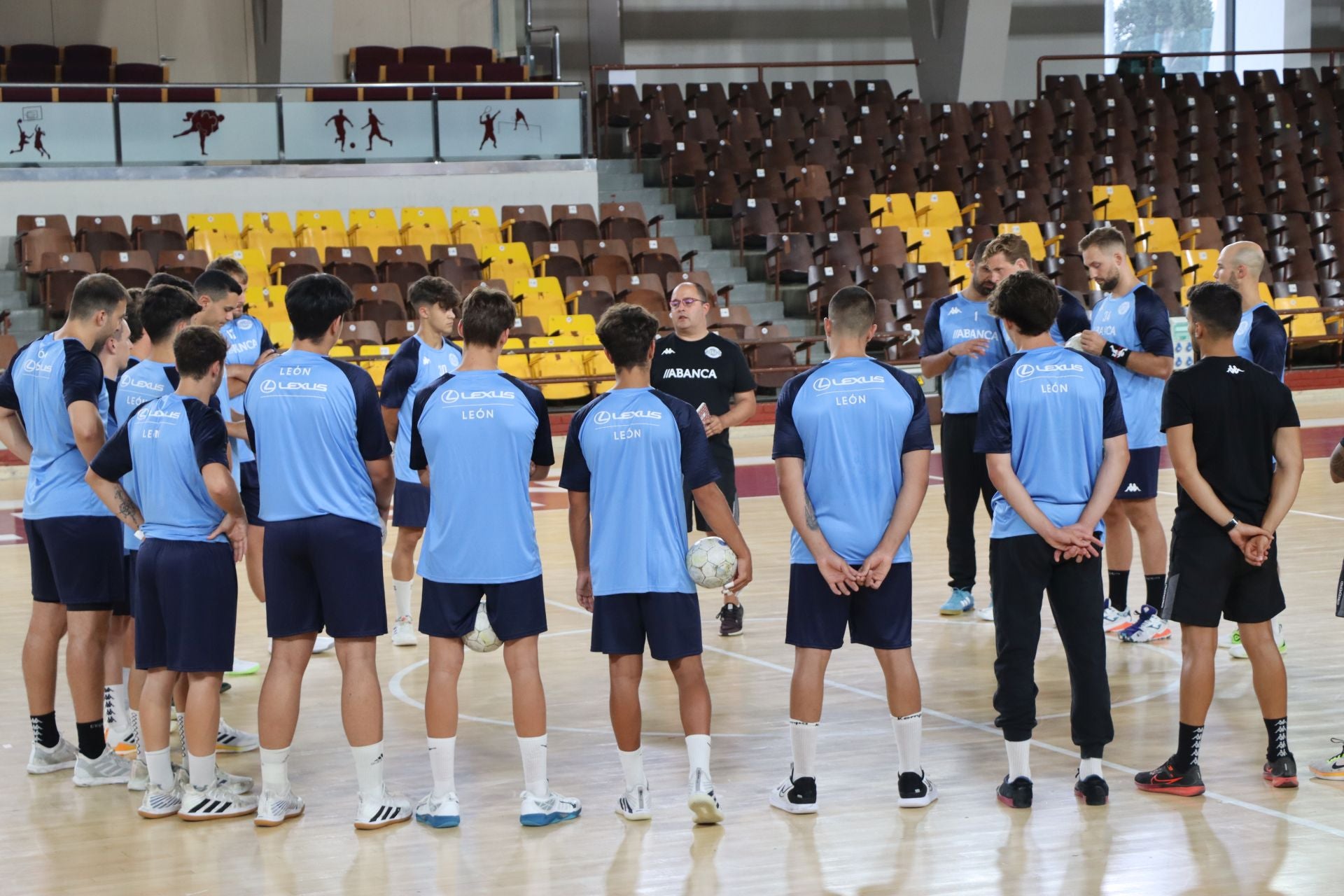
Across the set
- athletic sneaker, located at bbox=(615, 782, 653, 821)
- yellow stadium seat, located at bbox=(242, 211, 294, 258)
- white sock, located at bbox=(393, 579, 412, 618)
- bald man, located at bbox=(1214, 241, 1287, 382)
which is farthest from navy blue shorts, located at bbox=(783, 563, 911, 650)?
yellow stadium seat, located at bbox=(242, 211, 294, 258)

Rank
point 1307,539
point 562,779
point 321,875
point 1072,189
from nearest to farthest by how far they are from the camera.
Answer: point 321,875
point 562,779
point 1307,539
point 1072,189

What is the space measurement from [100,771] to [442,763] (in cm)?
147

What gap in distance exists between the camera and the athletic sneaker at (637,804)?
5.07m

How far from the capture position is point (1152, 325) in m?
7.11

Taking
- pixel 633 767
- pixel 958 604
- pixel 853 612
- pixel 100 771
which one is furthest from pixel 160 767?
pixel 958 604

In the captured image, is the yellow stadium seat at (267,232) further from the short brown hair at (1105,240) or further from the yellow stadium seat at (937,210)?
the short brown hair at (1105,240)

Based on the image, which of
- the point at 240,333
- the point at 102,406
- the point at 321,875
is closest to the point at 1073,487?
the point at 321,875

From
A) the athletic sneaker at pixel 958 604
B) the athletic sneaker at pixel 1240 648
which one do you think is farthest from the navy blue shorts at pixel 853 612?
the athletic sneaker at pixel 958 604

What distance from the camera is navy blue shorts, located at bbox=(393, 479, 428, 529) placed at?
7504 millimetres

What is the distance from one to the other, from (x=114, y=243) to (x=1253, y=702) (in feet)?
44.4

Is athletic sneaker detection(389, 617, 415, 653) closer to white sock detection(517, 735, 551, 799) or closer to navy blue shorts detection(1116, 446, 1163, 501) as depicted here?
white sock detection(517, 735, 551, 799)

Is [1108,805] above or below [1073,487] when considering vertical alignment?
below

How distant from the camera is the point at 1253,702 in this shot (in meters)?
6.39

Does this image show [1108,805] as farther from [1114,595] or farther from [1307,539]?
[1307,539]
